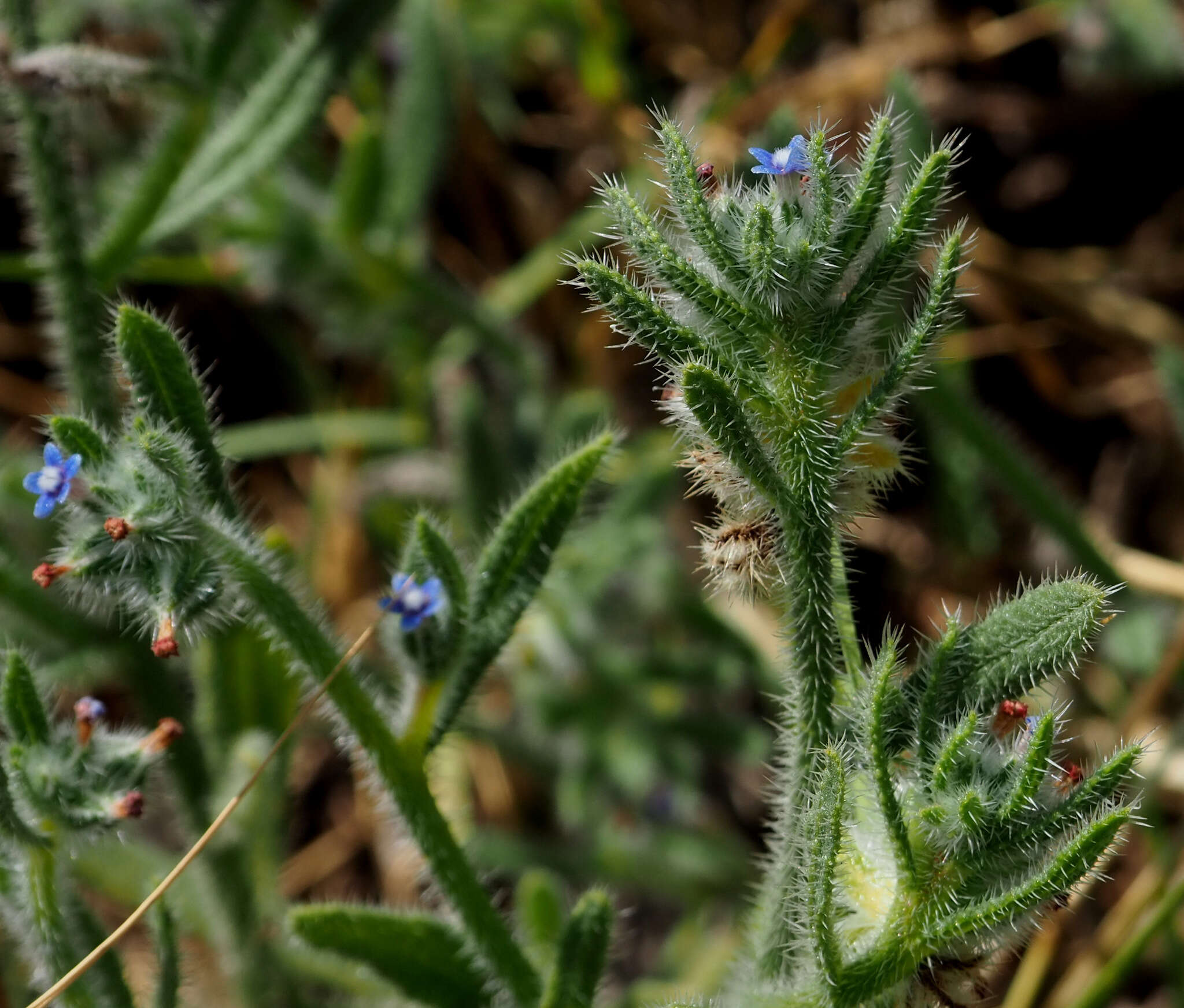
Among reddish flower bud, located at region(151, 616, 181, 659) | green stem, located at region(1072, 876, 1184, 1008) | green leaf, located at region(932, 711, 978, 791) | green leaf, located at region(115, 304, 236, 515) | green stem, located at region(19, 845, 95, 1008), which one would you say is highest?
green leaf, located at region(115, 304, 236, 515)

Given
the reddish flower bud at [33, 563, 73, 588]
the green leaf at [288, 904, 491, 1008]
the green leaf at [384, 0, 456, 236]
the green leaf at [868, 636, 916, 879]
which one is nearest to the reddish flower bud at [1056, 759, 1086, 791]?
the green leaf at [868, 636, 916, 879]

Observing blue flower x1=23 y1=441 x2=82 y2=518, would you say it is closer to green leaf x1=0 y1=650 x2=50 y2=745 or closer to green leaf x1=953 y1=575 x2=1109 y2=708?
green leaf x1=0 y1=650 x2=50 y2=745

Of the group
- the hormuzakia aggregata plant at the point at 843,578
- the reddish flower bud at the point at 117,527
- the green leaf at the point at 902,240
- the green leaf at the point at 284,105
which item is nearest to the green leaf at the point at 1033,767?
the hormuzakia aggregata plant at the point at 843,578

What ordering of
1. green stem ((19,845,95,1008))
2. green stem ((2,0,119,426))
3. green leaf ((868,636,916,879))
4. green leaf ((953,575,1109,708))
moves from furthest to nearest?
green stem ((2,0,119,426)) → green stem ((19,845,95,1008)) → green leaf ((953,575,1109,708)) → green leaf ((868,636,916,879))

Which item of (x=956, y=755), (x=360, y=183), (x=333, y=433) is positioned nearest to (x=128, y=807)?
(x=956, y=755)

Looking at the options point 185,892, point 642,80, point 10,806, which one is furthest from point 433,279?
point 10,806

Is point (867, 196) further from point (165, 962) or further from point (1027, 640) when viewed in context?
Answer: point (165, 962)
